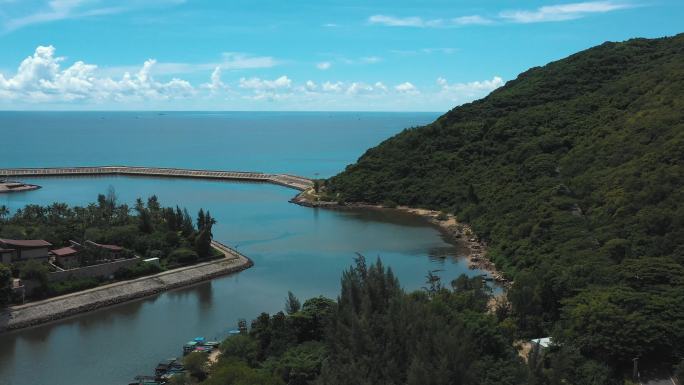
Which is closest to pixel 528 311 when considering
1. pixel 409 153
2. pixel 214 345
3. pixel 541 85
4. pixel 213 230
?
pixel 214 345

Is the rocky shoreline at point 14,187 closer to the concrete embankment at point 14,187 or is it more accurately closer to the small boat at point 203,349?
the concrete embankment at point 14,187

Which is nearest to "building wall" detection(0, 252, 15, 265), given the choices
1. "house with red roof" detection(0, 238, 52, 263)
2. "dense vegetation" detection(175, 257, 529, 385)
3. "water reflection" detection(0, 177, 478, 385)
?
"house with red roof" detection(0, 238, 52, 263)

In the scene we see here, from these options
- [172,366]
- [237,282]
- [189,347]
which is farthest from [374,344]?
[237,282]

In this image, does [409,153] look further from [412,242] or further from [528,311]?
[528,311]

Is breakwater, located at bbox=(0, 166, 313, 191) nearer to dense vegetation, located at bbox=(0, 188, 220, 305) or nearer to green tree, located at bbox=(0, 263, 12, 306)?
dense vegetation, located at bbox=(0, 188, 220, 305)

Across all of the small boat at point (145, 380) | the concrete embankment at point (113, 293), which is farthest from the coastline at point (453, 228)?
the small boat at point (145, 380)

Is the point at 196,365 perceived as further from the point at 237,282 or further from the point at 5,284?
the point at 237,282
